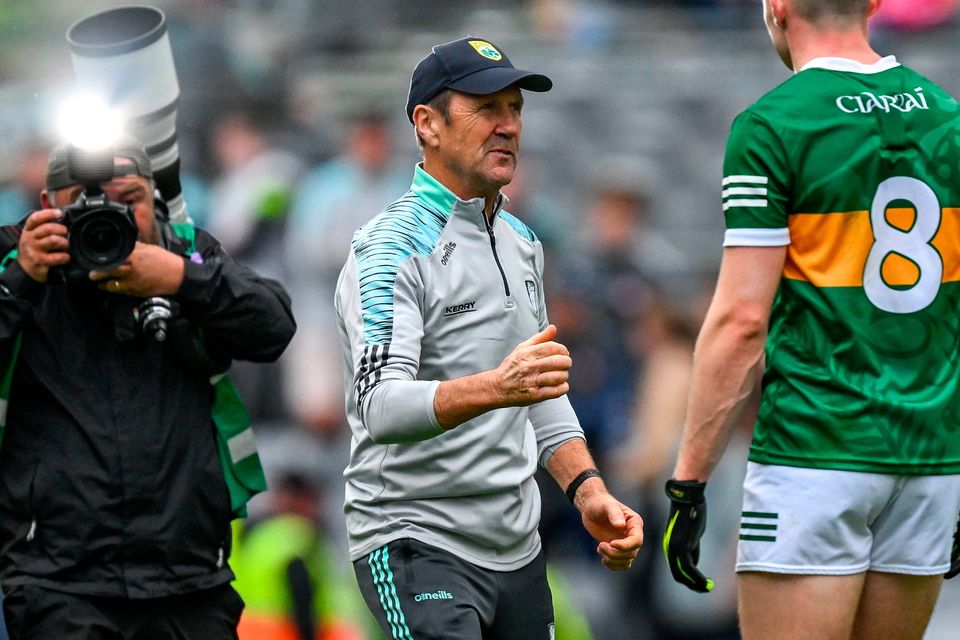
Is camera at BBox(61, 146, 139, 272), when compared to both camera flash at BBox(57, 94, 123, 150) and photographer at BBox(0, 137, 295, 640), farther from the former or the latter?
camera flash at BBox(57, 94, 123, 150)

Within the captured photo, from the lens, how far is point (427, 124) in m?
4.29

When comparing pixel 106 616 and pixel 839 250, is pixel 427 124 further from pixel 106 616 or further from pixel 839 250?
pixel 106 616

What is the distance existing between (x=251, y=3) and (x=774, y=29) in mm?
9411

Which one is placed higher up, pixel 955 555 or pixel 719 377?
pixel 719 377

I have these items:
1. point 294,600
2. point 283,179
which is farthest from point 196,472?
point 283,179

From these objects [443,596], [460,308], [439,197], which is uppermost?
[439,197]

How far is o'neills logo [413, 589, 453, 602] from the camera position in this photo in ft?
13.2

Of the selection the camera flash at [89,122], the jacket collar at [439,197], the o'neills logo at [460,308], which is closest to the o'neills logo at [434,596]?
the o'neills logo at [460,308]

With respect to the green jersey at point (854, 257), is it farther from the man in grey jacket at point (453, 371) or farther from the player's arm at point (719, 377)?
the man in grey jacket at point (453, 371)

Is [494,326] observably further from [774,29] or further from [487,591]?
[774,29]

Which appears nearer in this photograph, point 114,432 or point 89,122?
point 114,432

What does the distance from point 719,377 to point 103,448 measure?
1.61m

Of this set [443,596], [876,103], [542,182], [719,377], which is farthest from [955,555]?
[542,182]

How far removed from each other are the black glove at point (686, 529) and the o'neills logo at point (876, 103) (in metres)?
1.00
